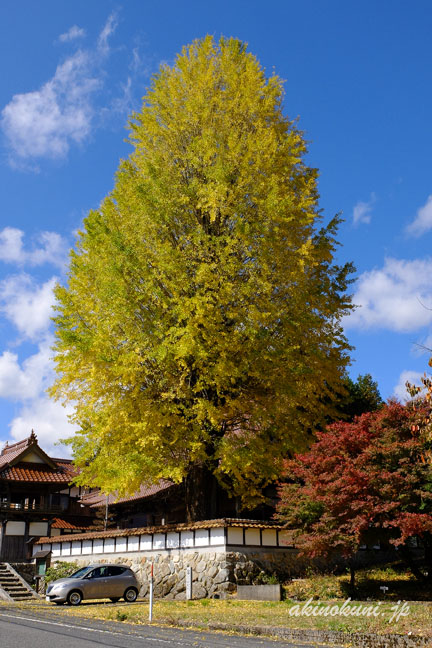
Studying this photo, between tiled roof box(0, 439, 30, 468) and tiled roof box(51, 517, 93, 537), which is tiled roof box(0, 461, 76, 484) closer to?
tiled roof box(0, 439, 30, 468)

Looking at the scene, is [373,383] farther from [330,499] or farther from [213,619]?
[213,619]

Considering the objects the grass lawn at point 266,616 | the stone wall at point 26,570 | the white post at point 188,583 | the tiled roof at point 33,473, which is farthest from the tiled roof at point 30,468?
the grass lawn at point 266,616

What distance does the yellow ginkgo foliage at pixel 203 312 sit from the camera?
18609 millimetres

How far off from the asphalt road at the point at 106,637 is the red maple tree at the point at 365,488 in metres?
5.91

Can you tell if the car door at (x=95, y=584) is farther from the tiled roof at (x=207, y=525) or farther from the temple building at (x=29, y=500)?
the temple building at (x=29, y=500)

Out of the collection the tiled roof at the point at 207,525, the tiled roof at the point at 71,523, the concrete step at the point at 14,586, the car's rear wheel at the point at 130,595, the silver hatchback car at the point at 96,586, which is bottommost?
the concrete step at the point at 14,586

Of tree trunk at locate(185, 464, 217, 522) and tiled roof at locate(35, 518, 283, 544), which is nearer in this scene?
tiled roof at locate(35, 518, 283, 544)

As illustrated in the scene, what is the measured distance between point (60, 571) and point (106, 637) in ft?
58.8

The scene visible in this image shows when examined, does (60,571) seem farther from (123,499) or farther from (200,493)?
(200,493)

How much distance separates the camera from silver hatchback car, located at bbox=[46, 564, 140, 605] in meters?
19.1

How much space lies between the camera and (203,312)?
18.0m

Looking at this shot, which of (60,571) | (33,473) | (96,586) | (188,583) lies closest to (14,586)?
(60,571)

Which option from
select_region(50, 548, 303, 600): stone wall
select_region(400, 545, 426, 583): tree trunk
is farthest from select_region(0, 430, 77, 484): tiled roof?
select_region(400, 545, 426, 583): tree trunk

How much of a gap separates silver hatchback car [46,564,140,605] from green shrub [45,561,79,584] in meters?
6.37
